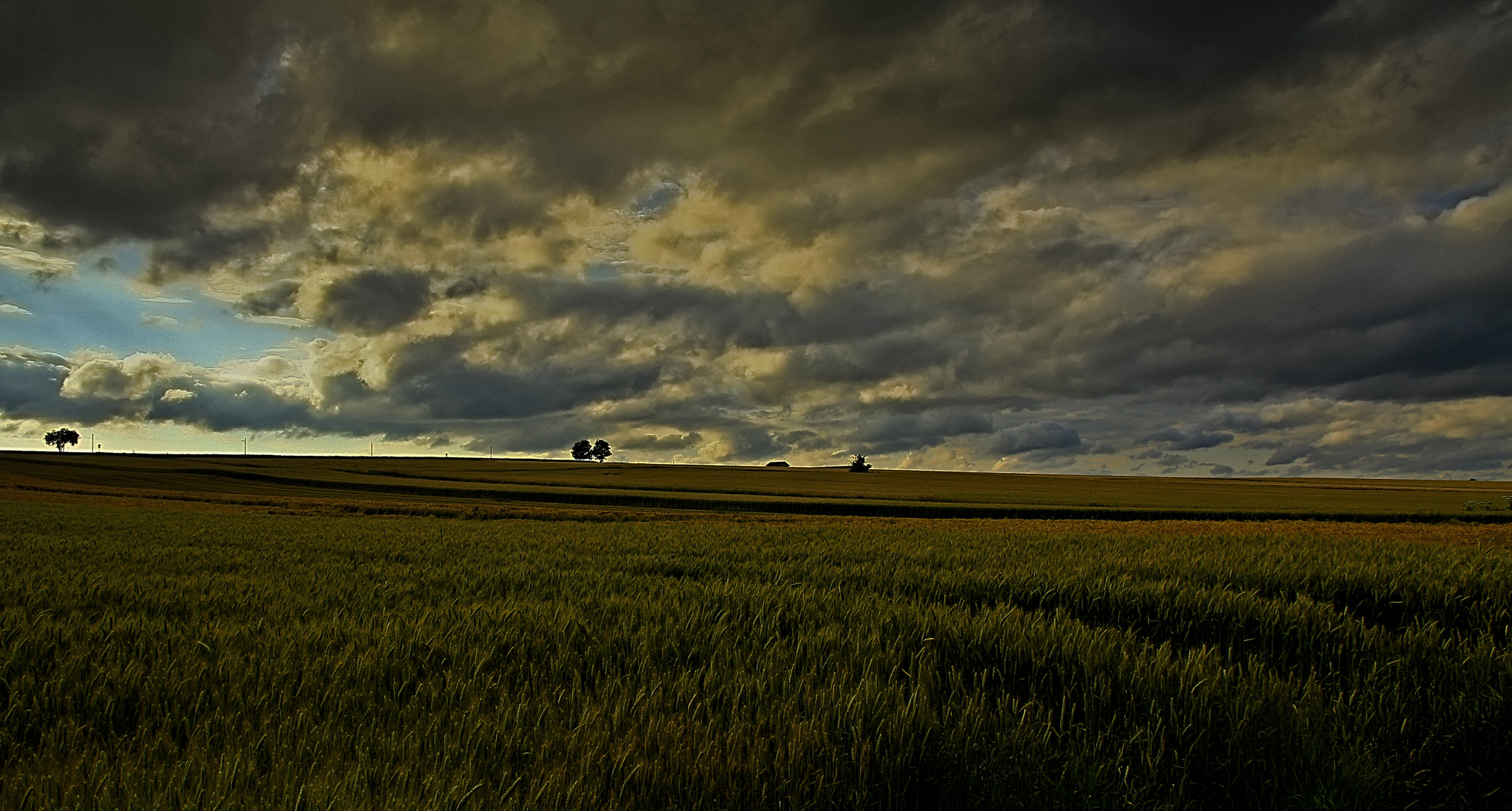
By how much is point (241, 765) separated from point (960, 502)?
63.3m

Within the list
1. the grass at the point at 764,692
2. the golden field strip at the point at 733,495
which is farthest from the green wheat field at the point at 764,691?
the golden field strip at the point at 733,495

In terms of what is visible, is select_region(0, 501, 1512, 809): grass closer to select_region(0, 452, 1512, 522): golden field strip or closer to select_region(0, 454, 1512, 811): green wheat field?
select_region(0, 454, 1512, 811): green wheat field

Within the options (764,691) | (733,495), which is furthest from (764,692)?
(733,495)

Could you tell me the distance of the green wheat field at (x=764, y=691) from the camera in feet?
10.1

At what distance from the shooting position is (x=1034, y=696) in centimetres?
421

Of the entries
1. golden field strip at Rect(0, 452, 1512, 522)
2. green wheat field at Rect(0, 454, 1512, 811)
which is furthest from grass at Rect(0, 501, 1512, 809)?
golden field strip at Rect(0, 452, 1512, 522)

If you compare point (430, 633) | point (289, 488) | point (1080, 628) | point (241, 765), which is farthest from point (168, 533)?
point (289, 488)

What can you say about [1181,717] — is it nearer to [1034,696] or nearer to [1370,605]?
[1034,696]

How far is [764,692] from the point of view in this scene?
13.0 ft

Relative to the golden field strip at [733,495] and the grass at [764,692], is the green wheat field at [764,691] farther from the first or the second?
the golden field strip at [733,495]

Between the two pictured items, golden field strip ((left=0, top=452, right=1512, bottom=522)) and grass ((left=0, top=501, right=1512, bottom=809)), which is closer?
grass ((left=0, top=501, right=1512, bottom=809))

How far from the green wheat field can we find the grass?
0.07ft

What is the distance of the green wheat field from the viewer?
3.08 m

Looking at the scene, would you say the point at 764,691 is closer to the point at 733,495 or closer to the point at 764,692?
the point at 764,692
